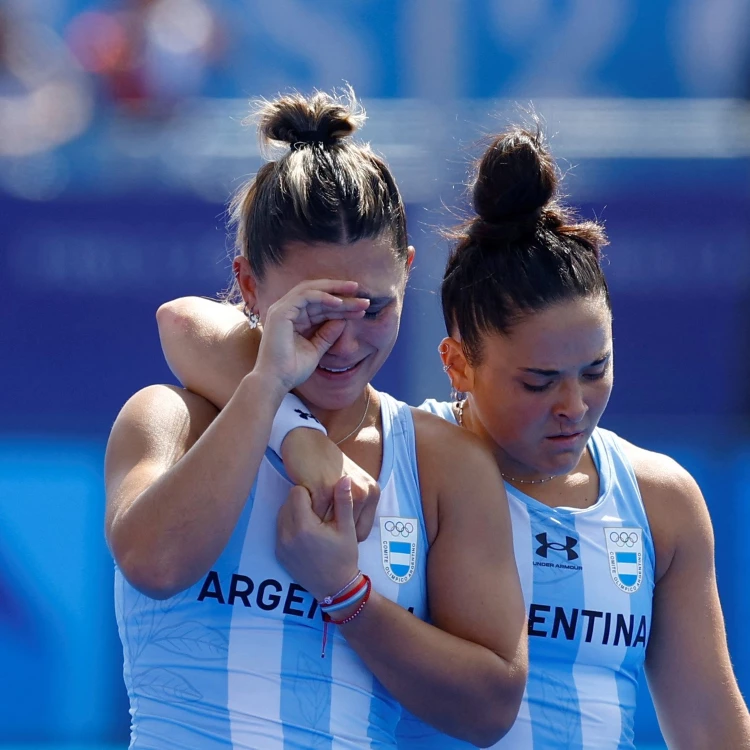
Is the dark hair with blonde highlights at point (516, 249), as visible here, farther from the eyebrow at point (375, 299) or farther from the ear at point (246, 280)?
the ear at point (246, 280)

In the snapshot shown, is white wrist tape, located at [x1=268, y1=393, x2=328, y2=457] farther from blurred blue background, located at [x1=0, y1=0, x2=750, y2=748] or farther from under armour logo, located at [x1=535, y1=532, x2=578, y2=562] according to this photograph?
blurred blue background, located at [x1=0, y1=0, x2=750, y2=748]

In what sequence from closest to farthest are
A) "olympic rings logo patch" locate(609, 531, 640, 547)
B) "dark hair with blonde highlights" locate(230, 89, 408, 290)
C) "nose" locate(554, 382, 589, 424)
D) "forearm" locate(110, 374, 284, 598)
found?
1. "forearm" locate(110, 374, 284, 598)
2. "dark hair with blonde highlights" locate(230, 89, 408, 290)
3. "nose" locate(554, 382, 589, 424)
4. "olympic rings logo patch" locate(609, 531, 640, 547)

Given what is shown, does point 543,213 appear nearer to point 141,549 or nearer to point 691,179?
point 141,549

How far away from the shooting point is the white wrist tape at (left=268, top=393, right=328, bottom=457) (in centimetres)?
180

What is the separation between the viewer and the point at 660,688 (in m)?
2.07

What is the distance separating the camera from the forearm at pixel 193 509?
1604 mm

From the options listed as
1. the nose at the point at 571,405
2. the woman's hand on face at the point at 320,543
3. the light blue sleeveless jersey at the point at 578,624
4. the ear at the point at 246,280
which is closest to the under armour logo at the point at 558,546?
the light blue sleeveless jersey at the point at 578,624

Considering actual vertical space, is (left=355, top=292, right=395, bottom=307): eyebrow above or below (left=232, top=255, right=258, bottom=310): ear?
below

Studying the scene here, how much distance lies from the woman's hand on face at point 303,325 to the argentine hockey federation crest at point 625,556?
2.17 feet

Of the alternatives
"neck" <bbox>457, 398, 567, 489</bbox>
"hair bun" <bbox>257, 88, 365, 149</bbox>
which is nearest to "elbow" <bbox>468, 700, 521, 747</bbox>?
"neck" <bbox>457, 398, 567, 489</bbox>

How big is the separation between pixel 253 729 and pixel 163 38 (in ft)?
12.1

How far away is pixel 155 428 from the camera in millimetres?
1795

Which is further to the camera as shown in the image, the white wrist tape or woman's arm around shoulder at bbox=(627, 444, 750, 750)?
woman's arm around shoulder at bbox=(627, 444, 750, 750)

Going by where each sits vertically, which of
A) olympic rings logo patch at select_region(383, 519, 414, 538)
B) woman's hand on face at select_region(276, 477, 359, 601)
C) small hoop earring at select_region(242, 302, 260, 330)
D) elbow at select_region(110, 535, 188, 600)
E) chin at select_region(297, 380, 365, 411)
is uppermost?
small hoop earring at select_region(242, 302, 260, 330)
